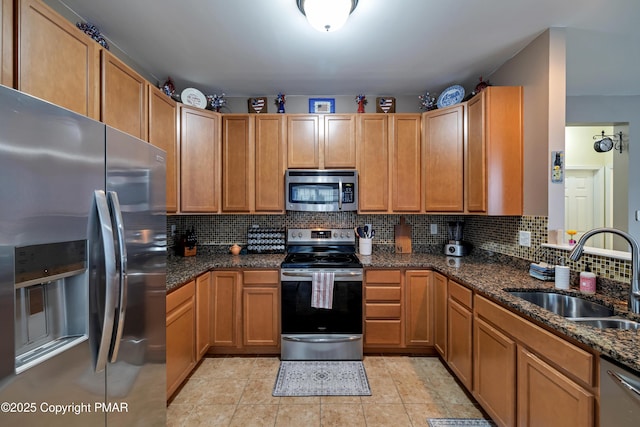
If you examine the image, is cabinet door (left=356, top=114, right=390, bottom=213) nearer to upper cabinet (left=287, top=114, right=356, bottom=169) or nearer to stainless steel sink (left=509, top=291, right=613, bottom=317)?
upper cabinet (left=287, top=114, right=356, bottom=169)

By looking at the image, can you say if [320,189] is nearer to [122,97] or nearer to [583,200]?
[122,97]

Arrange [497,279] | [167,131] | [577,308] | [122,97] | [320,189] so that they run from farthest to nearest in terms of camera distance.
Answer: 1. [320,189]
2. [167,131]
3. [497,279]
4. [122,97]
5. [577,308]

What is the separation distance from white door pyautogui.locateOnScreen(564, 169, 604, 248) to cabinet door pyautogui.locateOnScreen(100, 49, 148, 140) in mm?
5348

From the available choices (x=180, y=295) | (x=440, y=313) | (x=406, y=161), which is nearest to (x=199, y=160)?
Answer: (x=180, y=295)

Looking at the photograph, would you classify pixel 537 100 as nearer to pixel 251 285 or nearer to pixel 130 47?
pixel 251 285

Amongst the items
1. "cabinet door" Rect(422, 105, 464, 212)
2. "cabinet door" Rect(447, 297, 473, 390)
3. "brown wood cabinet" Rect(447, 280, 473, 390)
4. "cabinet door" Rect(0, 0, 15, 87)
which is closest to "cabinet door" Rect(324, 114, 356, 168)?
"cabinet door" Rect(422, 105, 464, 212)

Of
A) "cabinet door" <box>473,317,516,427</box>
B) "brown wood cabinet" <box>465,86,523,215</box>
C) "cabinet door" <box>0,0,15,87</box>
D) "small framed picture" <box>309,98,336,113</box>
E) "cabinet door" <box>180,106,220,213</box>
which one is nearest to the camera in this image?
"cabinet door" <box>0,0,15,87</box>

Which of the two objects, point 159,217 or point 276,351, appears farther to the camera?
point 276,351

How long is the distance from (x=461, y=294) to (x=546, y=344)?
0.80 m

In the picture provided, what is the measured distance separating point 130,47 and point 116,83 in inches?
33.2

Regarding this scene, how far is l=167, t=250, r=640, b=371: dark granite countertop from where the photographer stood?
3.40 ft

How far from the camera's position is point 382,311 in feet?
8.47

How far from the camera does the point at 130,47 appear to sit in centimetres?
221

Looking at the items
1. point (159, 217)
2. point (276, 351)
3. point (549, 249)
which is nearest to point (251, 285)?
point (276, 351)
